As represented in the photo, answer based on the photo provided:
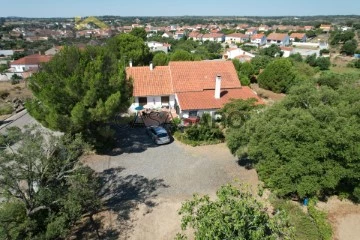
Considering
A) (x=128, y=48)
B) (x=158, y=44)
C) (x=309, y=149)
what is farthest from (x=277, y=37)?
(x=309, y=149)

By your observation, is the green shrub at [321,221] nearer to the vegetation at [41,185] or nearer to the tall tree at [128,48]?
the vegetation at [41,185]

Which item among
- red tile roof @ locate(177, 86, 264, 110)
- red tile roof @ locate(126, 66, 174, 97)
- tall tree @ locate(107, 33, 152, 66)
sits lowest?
red tile roof @ locate(177, 86, 264, 110)

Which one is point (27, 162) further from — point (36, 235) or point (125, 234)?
point (125, 234)

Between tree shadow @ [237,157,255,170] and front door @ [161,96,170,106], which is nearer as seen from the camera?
tree shadow @ [237,157,255,170]

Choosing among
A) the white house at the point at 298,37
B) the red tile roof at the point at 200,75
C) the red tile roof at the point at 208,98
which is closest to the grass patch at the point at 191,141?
the red tile roof at the point at 208,98

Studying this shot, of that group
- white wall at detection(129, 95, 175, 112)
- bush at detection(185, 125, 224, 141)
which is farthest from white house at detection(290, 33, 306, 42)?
bush at detection(185, 125, 224, 141)

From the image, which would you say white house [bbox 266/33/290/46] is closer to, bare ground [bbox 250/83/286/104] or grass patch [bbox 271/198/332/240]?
bare ground [bbox 250/83/286/104]
